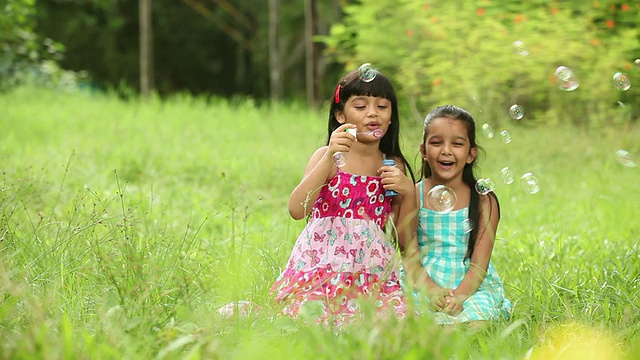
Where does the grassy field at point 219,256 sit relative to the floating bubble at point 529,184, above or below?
below

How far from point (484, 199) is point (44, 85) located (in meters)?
13.7

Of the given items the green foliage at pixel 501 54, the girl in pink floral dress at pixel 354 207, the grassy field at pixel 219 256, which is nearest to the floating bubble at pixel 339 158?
the girl in pink floral dress at pixel 354 207

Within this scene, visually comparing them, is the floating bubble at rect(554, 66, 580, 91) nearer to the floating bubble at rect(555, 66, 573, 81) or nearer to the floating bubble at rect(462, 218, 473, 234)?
the floating bubble at rect(555, 66, 573, 81)

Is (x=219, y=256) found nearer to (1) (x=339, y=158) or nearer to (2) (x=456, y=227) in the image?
(1) (x=339, y=158)

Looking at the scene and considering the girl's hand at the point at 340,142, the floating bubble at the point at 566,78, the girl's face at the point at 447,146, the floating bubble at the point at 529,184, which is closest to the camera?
the girl's hand at the point at 340,142

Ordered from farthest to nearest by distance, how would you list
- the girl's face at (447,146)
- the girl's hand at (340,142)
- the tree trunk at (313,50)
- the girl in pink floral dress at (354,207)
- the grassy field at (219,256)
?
the tree trunk at (313,50) → the girl's face at (447,146) → the girl in pink floral dress at (354,207) → the girl's hand at (340,142) → the grassy field at (219,256)

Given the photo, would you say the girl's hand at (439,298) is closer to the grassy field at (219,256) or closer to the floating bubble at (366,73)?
the grassy field at (219,256)

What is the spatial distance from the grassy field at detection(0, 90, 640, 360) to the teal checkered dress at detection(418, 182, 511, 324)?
14cm

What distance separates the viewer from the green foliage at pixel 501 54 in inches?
417

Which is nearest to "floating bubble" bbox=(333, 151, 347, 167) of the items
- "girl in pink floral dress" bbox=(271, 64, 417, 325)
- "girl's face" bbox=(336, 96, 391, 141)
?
"girl in pink floral dress" bbox=(271, 64, 417, 325)

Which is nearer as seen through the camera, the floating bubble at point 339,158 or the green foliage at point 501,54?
the floating bubble at point 339,158

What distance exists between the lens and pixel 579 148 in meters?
10.6

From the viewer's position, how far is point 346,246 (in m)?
3.94

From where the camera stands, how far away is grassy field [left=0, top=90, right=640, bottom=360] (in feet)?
9.48
